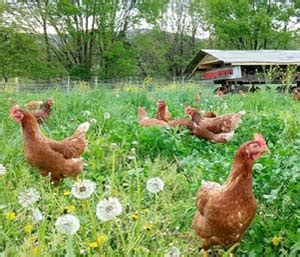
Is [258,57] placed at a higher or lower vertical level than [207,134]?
higher

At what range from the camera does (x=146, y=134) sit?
441cm

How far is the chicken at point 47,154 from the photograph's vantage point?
10.7 ft

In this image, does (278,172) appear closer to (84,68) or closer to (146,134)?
(146,134)

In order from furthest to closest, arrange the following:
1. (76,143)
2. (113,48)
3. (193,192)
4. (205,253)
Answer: (113,48), (76,143), (193,192), (205,253)

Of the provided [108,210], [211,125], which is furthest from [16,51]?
[108,210]

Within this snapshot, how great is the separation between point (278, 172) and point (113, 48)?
28976 mm

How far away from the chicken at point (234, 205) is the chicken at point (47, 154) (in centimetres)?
139

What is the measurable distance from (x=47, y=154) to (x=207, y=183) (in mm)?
1307

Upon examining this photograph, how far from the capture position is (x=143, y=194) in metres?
3.07

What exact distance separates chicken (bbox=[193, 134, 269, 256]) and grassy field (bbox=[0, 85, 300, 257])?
15 centimetres

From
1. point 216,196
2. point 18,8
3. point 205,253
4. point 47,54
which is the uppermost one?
point 18,8

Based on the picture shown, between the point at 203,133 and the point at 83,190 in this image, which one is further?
the point at 203,133

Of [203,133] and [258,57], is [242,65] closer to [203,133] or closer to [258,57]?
[258,57]

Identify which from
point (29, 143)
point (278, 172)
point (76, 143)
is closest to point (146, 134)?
point (76, 143)
